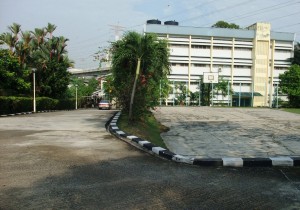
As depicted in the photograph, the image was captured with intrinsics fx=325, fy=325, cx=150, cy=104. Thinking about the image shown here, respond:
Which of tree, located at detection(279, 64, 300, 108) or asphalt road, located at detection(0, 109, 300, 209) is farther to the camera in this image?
tree, located at detection(279, 64, 300, 108)

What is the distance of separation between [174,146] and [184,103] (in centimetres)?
4489

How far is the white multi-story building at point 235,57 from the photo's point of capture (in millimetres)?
67750

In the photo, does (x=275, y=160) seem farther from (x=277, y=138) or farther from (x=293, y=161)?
(x=277, y=138)

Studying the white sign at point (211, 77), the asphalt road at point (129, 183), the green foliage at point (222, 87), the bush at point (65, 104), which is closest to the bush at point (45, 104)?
the bush at point (65, 104)

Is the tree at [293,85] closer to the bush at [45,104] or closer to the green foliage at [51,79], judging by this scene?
the green foliage at [51,79]

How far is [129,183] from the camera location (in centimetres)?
511

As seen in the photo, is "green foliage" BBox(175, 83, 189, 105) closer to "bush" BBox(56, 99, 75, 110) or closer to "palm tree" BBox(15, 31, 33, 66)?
"bush" BBox(56, 99, 75, 110)

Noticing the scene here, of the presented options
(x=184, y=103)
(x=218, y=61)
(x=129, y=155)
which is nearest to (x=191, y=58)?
(x=218, y=61)

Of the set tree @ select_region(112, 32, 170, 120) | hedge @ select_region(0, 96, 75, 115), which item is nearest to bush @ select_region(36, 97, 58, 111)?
hedge @ select_region(0, 96, 75, 115)

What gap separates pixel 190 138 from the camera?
12445 millimetres

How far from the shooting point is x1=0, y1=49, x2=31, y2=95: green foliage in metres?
29.1

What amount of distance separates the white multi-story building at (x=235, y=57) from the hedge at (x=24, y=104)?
33.9 meters

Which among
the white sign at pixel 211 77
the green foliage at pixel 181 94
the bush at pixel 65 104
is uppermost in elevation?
the white sign at pixel 211 77

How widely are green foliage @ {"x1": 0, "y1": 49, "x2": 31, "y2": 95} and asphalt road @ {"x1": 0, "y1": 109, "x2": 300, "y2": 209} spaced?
23756mm
